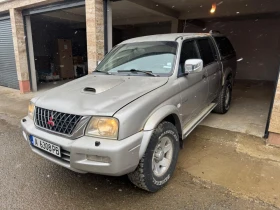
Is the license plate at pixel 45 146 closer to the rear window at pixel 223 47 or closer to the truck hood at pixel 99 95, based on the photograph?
the truck hood at pixel 99 95

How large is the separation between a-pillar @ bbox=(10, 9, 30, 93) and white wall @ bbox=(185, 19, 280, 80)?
7.86 metres

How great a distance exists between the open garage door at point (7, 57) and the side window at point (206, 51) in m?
7.83

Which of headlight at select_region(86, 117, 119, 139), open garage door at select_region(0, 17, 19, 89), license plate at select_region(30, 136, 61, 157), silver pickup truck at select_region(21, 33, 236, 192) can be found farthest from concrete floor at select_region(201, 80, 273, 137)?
open garage door at select_region(0, 17, 19, 89)

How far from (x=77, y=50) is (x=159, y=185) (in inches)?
522

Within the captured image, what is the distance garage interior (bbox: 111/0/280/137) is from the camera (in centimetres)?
522

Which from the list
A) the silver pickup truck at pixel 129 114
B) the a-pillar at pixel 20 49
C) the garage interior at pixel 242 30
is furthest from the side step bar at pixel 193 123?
the a-pillar at pixel 20 49

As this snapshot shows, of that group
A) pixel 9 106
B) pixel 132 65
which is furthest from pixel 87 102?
pixel 9 106

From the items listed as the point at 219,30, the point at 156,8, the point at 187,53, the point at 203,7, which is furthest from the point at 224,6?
the point at 187,53

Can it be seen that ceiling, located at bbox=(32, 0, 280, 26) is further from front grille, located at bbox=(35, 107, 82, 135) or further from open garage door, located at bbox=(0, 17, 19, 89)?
front grille, located at bbox=(35, 107, 82, 135)

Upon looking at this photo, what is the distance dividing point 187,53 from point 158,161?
1761 millimetres

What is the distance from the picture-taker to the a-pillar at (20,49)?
7.91 m

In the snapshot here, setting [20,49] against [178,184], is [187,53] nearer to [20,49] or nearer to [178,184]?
[178,184]

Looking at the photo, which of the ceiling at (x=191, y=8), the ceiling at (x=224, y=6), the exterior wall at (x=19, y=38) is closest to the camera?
the ceiling at (x=191, y=8)

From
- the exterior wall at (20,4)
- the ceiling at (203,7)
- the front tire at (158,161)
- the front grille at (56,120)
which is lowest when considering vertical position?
the front tire at (158,161)
